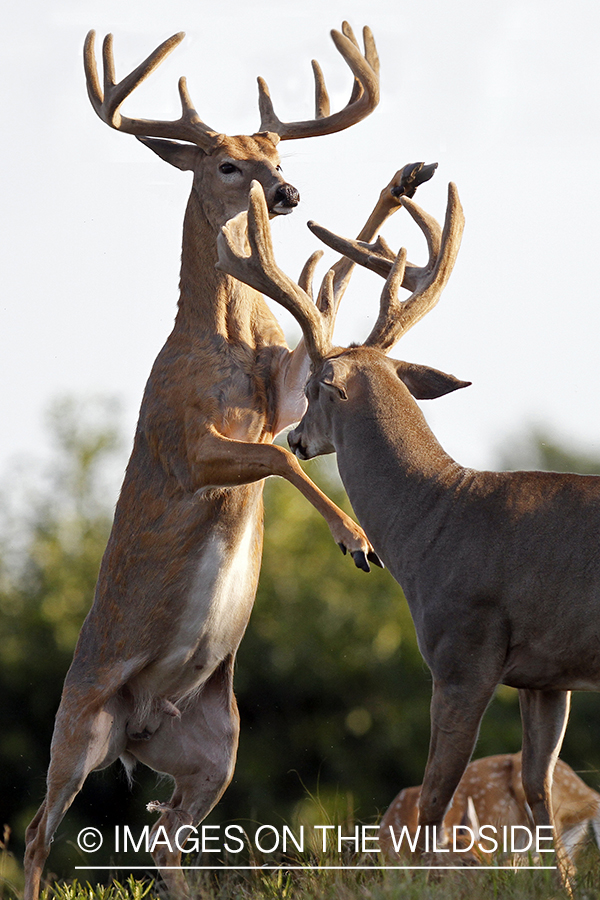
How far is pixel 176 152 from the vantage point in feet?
21.8

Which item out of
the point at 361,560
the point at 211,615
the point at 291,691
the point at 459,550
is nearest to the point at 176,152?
the point at 211,615

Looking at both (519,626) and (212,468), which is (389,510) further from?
(212,468)

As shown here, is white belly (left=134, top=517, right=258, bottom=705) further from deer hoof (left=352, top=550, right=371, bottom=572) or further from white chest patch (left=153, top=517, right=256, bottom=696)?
deer hoof (left=352, top=550, right=371, bottom=572)

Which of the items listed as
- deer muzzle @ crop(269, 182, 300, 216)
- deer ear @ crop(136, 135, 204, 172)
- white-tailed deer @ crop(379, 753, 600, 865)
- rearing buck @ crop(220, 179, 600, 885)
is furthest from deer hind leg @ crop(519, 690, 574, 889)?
deer ear @ crop(136, 135, 204, 172)

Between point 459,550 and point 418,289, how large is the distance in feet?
5.35

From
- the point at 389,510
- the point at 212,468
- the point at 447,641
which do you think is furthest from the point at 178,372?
the point at 447,641

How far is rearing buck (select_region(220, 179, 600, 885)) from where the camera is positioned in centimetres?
447

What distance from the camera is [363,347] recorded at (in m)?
5.38

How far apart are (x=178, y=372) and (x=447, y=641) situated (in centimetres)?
242

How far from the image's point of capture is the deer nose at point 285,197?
6.16 meters

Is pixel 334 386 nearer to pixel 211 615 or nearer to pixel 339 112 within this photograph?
pixel 211 615

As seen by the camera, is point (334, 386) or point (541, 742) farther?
point (334, 386)

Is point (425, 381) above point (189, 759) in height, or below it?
above

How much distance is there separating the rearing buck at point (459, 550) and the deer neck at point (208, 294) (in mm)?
858
